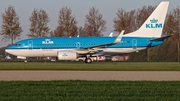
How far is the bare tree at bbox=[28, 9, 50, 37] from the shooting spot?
61.8 metres

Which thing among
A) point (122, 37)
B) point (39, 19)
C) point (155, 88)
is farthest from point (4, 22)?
point (155, 88)

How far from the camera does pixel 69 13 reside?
6394 centimetres

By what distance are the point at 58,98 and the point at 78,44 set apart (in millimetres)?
32105

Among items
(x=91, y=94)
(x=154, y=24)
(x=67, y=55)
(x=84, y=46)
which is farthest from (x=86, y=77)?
(x=154, y=24)

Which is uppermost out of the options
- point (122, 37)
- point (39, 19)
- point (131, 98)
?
point (39, 19)

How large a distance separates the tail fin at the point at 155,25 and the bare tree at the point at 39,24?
20218mm

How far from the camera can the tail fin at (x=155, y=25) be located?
45.2 metres

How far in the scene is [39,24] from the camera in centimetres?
6256

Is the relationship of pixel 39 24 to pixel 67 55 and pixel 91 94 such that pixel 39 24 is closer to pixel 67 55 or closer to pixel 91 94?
pixel 67 55

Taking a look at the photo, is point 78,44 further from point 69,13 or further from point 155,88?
point 155,88

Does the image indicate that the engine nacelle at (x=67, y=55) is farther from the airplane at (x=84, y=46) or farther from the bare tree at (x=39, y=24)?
the bare tree at (x=39, y=24)

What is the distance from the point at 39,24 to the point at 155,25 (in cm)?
2244

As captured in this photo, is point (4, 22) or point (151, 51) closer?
point (4, 22)

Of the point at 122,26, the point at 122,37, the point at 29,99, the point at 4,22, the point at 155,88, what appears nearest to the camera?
the point at 29,99
